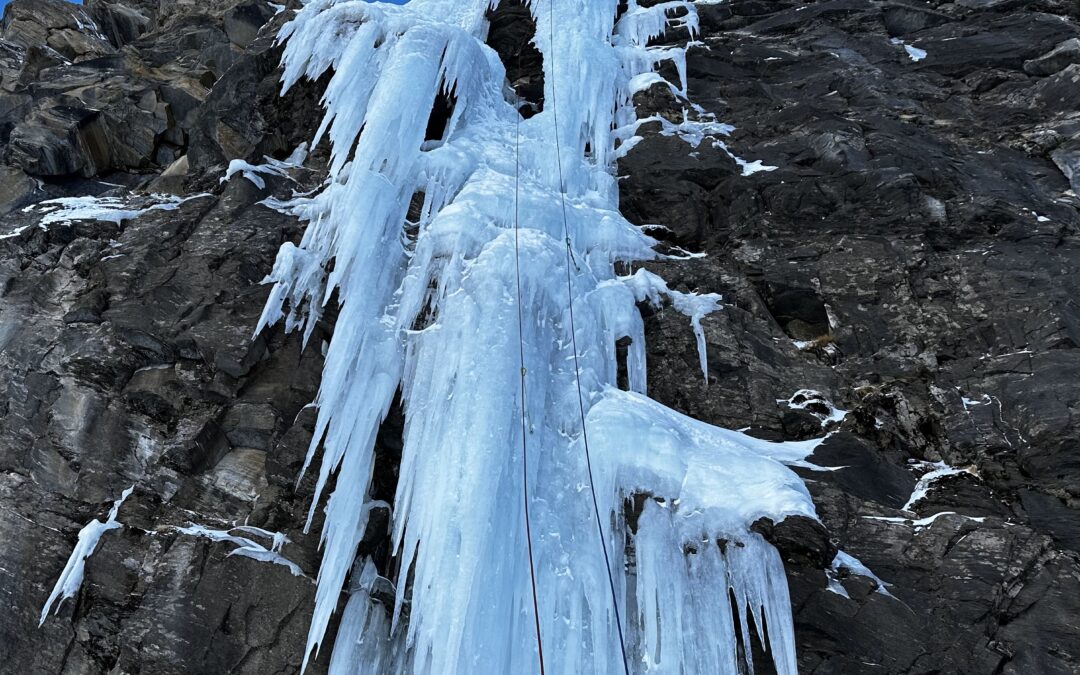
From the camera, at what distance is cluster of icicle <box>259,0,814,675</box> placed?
6641 mm

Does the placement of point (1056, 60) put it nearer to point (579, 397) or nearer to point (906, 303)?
point (906, 303)

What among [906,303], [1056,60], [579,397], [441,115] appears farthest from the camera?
[441,115]

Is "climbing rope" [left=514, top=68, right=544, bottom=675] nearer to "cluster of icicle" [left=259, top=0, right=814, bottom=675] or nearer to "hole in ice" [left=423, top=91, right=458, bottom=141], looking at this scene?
"cluster of icicle" [left=259, top=0, right=814, bottom=675]

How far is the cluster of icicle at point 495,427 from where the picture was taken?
6.64 m

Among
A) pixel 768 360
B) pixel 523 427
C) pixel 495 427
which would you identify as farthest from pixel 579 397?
pixel 768 360

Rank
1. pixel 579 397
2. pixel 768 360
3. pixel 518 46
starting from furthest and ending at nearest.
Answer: pixel 518 46 → pixel 768 360 → pixel 579 397

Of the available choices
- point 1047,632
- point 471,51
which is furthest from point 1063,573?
point 471,51

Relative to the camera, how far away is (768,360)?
8.93 m

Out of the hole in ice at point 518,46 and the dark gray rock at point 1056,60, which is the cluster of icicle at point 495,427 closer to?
the hole in ice at point 518,46

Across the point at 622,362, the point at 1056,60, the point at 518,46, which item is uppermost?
the point at 518,46

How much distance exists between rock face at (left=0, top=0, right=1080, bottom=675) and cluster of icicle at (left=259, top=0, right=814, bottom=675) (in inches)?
17.8

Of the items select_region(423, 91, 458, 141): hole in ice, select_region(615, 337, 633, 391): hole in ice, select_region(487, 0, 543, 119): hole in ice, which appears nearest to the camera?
select_region(615, 337, 633, 391): hole in ice

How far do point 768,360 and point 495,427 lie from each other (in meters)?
3.63

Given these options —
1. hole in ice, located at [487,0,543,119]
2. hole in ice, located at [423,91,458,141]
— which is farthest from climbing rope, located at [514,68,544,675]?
hole in ice, located at [487,0,543,119]
